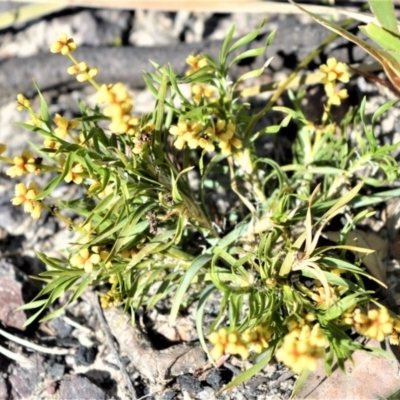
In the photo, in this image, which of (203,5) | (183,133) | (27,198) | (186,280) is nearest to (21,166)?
(27,198)

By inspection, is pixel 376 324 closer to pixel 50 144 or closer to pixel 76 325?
pixel 50 144

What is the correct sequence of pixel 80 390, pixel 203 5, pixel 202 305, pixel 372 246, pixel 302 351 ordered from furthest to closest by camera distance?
pixel 203 5, pixel 372 246, pixel 80 390, pixel 202 305, pixel 302 351

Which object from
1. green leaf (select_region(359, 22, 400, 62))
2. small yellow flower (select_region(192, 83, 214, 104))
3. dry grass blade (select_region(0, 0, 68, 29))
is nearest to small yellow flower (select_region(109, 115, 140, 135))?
small yellow flower (select_region(192, 83, 214, 104))

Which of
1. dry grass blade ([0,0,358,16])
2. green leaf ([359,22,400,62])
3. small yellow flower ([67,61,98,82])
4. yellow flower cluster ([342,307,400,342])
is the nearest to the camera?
yellow flower cluster ([342,307,400,342])

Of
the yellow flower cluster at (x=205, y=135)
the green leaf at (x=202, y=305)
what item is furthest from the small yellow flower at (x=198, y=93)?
the green leaf at (x=202, y=305)

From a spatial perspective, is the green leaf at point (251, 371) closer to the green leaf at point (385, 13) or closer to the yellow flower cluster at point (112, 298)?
the yellow flower cluster at point (112, 298)

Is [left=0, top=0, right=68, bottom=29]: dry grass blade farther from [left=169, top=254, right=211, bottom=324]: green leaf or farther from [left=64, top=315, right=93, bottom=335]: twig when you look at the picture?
[left=169, top=254, right=211, bottom=324]: green leaf
